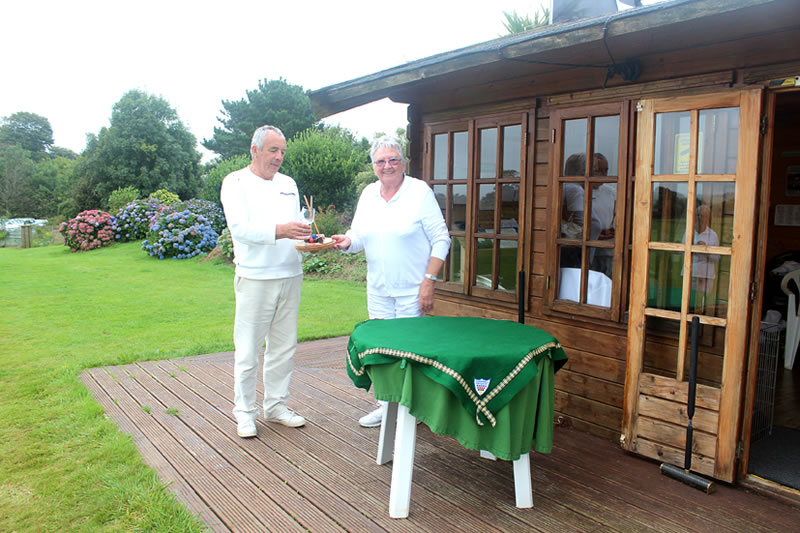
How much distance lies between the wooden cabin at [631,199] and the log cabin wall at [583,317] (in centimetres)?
1

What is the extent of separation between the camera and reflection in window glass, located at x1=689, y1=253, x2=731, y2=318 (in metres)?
2.77

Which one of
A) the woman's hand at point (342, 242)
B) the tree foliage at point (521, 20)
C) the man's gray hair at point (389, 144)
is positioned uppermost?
the tree foliage at point (521, 20)

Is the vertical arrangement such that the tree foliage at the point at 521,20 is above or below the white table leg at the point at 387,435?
above

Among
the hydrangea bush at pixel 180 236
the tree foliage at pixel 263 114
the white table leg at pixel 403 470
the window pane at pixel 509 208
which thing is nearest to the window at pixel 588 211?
the window pane at pixel 509 208

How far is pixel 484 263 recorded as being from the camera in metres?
4.06

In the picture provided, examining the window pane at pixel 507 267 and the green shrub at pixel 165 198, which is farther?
the green shrub at pixel 165 198

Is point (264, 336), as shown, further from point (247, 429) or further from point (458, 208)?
point (458, 208)

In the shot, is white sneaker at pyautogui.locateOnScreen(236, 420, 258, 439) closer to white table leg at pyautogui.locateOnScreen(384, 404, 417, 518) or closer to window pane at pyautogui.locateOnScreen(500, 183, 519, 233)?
white table leg at pyautogui.locateOnScreen(384, 404, 417, 518)

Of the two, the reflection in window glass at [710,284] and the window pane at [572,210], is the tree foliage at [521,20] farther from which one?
the reflection in window glass at [710,284]

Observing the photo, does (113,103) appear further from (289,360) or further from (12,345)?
(289,360)

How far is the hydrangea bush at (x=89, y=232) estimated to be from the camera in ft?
52.0

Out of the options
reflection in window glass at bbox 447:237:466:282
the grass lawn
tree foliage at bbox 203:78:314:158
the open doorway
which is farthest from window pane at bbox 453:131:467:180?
tree foliage at bbox 203:78:314:158

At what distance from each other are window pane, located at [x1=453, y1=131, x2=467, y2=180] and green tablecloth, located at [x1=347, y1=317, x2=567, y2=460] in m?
1.87

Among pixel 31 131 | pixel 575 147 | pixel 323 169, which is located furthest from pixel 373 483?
pixel 31 131
